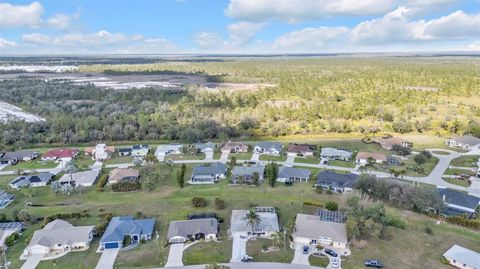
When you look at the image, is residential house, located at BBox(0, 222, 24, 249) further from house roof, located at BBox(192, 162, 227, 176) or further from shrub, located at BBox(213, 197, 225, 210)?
house roof, located at BBox(192, 162, 227, 176)

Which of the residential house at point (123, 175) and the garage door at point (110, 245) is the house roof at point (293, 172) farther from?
the garage door at point (110, 245)

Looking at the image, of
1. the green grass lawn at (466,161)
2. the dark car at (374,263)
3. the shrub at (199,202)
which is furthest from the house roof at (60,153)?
the green grass lawn at (466,161)

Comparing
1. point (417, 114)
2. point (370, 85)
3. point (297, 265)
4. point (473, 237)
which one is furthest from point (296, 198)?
point (370, 85)

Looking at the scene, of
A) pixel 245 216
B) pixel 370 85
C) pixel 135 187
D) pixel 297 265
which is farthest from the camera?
pixel 370 85

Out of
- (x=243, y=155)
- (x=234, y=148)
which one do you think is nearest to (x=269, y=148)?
(x=243, y=155)

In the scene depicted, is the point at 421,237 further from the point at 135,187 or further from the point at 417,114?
the point at 417,114
